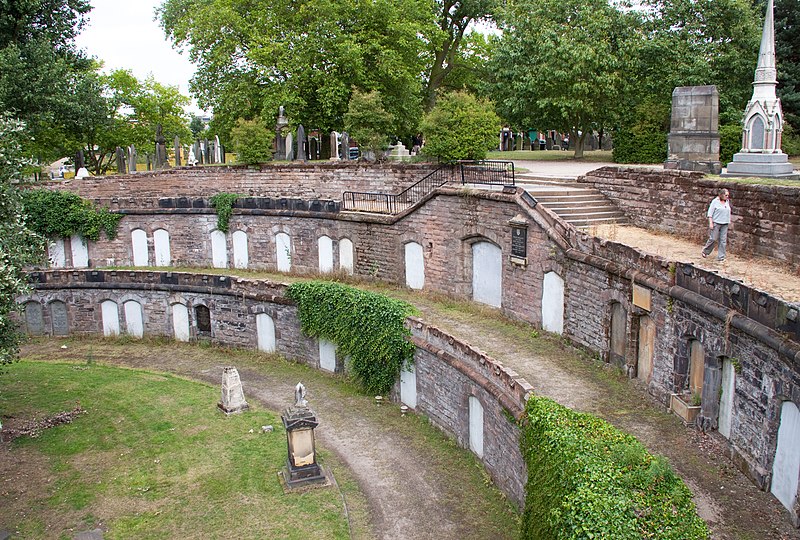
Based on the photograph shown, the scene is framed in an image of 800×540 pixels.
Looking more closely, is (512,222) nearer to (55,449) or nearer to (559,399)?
(559,399)

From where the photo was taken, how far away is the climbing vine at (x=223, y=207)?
101 ft

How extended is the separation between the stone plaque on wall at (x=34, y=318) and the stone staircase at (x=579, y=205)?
18213 millimetres

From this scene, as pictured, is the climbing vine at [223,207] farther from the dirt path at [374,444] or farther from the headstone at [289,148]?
the dirt path at [374,444]

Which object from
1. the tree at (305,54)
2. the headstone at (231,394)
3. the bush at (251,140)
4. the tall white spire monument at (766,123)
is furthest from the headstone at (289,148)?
the tall white spire monument at (766,123)

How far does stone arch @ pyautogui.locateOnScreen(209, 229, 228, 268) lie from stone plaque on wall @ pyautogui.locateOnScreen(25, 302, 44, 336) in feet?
21.6

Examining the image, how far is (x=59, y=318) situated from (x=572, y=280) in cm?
1922

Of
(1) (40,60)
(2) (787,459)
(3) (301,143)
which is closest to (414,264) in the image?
(3) (301,143)

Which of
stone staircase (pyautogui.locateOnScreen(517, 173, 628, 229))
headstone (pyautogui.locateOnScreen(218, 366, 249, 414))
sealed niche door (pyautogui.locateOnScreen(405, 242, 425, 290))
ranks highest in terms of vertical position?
stone staircase (pyautogui.locateOnScreen(517, 173, 628, 229))

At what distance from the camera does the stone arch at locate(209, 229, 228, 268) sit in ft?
103

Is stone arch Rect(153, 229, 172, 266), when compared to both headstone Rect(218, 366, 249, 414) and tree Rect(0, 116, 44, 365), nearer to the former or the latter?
headstone Rect(218, 366, 249, 414)

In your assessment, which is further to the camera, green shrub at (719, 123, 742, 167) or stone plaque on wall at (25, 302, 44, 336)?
stone plaque on wall at (25, 302, 44, 336)

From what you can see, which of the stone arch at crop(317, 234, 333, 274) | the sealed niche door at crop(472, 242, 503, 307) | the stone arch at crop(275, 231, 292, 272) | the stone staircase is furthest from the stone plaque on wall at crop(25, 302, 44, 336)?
Result: the stone staircase

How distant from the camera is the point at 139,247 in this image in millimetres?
32062

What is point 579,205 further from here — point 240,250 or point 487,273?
point 240,250
